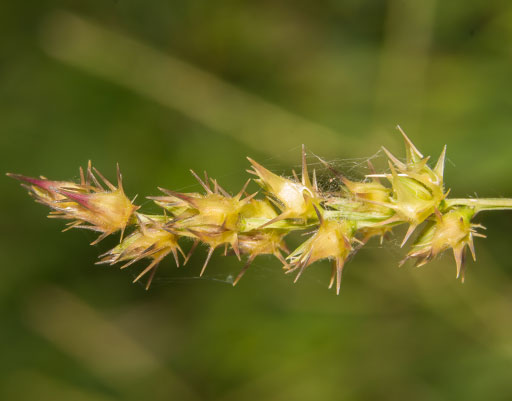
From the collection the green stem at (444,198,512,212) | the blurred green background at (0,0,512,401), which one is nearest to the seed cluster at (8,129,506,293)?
the green stem at (444,198,512,212)

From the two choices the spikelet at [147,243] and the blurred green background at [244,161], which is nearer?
→ the spikelet at [147,243]

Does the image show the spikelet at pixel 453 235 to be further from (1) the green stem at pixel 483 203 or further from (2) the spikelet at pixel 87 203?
(2) the spikelet at pixel 87 203

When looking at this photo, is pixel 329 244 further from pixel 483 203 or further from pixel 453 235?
pixel 483 203

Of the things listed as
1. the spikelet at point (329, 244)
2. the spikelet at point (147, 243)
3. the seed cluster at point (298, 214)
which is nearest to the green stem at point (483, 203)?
the seed cluster at point (298, 214)

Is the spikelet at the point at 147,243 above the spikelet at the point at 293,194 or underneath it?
underneath

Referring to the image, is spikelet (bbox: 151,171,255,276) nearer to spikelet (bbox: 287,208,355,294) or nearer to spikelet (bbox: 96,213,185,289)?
spikelet (bbox: 96,213,185,289)

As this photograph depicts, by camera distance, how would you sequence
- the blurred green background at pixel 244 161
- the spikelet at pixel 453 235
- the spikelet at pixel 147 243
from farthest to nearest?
the blurred green background at pixel 244 161
the spikelet at pixel 147 243
the spikelet at pixel 453 235

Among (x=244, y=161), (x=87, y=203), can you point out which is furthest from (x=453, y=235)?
(x=244, y=161)
